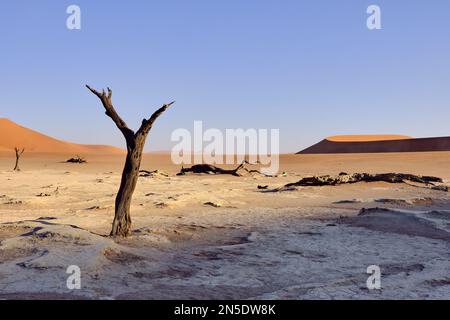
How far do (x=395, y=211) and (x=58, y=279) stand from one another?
309 inches

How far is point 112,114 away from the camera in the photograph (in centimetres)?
827

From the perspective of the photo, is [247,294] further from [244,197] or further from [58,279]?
[244,197]

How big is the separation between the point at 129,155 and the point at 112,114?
786mm

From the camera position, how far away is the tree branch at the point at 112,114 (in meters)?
8.05

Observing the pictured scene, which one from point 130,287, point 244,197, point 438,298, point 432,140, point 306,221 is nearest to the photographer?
point 438,298

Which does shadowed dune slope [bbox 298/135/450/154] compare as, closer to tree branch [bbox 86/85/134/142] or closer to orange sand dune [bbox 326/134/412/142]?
orange sand dune [bbox 326/134/412/142]

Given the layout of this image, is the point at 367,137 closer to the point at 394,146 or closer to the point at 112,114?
the point at 394,146

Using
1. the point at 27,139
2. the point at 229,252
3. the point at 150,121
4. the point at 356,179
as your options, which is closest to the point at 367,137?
the point at 27,139

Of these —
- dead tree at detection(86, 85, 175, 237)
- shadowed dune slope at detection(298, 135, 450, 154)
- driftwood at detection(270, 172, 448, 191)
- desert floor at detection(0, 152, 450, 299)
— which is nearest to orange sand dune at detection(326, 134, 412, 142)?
shadowed dune slope at detection(298, 135, 450, 154)

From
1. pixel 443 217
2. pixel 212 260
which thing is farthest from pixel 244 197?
pixel 212 260

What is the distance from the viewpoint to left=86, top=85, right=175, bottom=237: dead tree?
818 cm

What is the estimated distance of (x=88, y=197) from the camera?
1541 centimetres

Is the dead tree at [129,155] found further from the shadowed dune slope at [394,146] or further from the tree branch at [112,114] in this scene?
the shadowed dune slope at [394,146]
